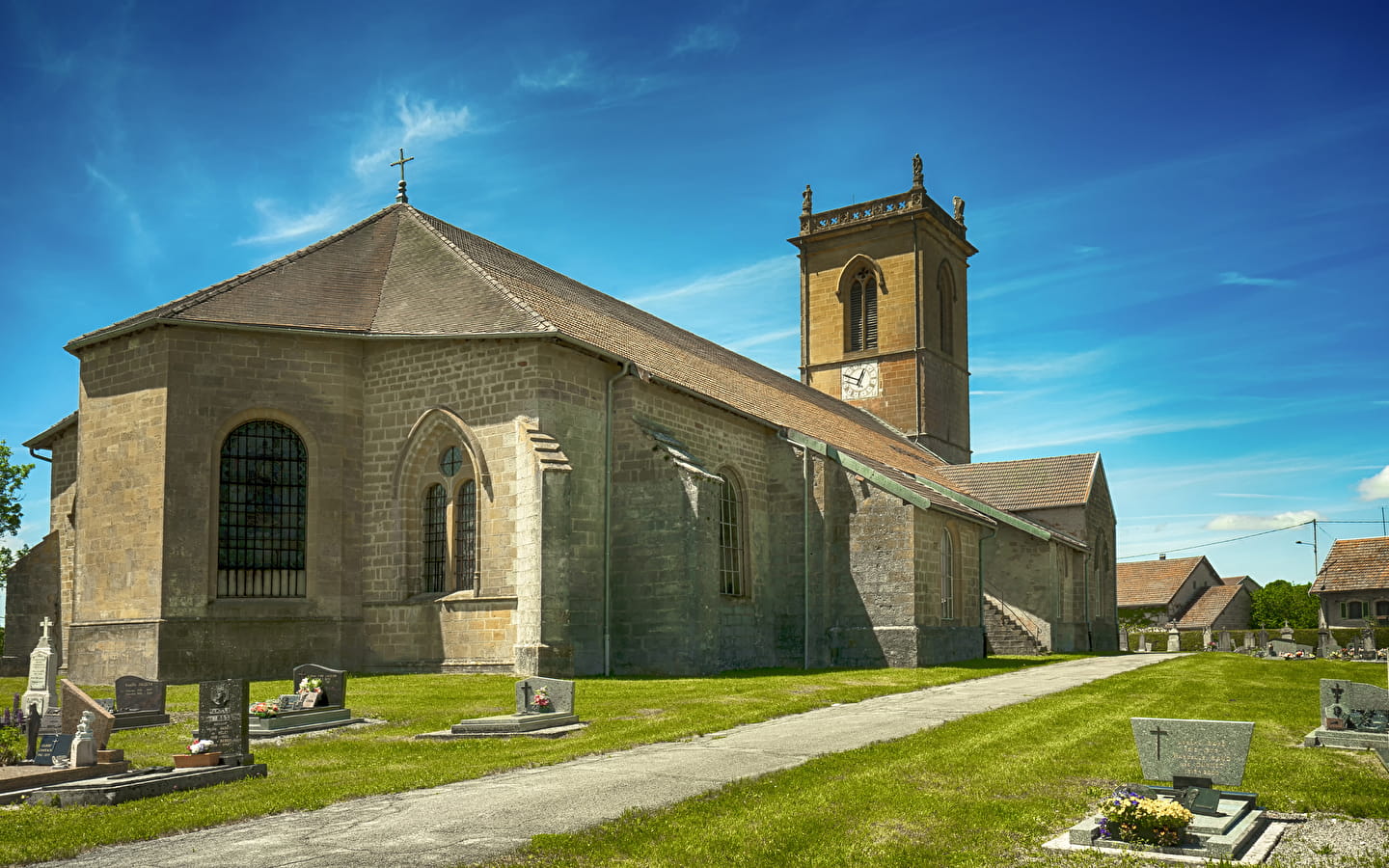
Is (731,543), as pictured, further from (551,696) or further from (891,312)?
(891,312)

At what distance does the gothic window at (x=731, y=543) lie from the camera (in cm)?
2592

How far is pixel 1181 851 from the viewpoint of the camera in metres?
7.54

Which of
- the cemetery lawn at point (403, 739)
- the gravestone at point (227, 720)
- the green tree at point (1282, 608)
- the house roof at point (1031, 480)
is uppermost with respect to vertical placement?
the house roof at point (1031, 480)

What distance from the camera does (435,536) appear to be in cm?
2281

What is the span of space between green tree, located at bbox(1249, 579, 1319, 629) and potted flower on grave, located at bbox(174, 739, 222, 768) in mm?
67144

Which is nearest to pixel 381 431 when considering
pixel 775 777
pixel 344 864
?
pixel 775 777

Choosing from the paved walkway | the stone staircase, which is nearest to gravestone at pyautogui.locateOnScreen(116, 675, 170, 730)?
the paved walkway

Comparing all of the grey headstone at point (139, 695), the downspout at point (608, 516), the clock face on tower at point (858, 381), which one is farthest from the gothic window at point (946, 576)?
the grey headstone at point (139, 695)

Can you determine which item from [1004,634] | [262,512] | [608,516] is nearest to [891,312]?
[1004,634]

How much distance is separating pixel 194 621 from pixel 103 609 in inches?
81.7

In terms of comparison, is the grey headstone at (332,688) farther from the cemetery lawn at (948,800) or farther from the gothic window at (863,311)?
the gothic window at (863,311)

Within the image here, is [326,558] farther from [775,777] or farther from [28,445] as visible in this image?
[775,777]

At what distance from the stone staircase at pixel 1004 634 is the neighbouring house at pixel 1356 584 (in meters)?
27.8

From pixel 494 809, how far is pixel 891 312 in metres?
39.7
